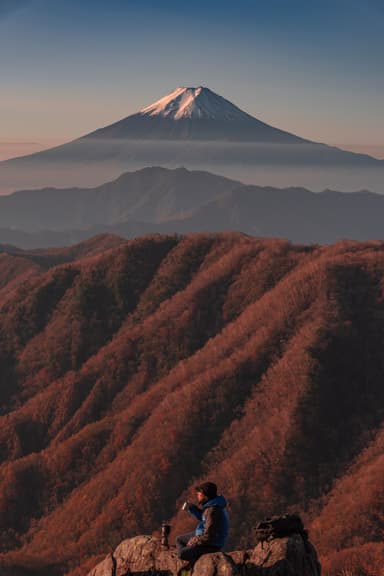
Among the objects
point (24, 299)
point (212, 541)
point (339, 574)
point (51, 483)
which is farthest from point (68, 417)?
point (212, 541)

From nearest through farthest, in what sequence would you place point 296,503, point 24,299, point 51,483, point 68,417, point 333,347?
point 296,503 → point 333,347 → point 51,483 → point 68,417 → point 24,299

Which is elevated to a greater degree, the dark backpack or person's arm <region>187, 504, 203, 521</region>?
person's arm <region>187, 504, 203, 521</region>

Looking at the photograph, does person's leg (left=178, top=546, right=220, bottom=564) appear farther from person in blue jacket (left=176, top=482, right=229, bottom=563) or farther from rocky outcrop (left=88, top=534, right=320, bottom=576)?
rocky outcrop (left=88, top=534, right=320, bottom=576)

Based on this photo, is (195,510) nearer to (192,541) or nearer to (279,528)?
(192,541)

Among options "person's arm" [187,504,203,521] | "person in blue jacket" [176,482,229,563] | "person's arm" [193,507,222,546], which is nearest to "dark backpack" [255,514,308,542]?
"person in blue jacket" [176,482,229,563]

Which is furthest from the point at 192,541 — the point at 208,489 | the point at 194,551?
the point at 208,489

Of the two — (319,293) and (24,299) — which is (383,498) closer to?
(319,293)
